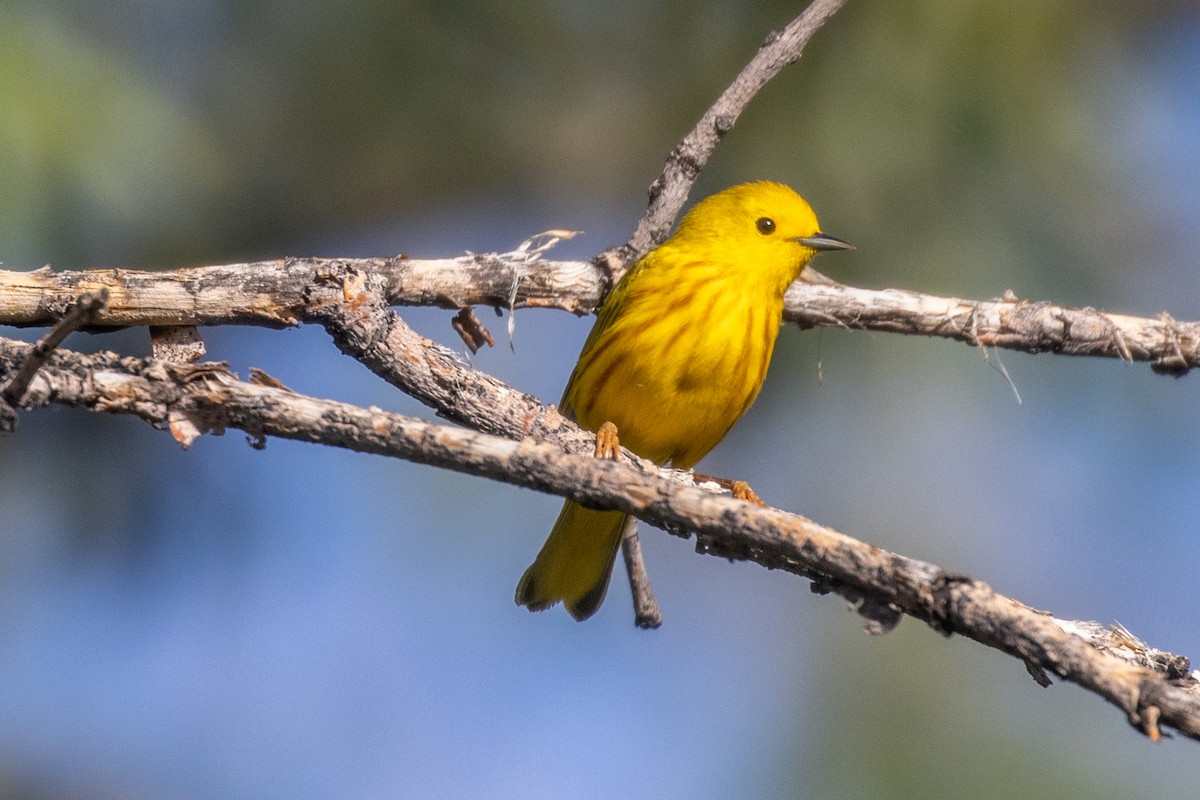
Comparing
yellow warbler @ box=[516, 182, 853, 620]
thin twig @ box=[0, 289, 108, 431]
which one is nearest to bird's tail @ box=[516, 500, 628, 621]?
yellow warbler @ box=[516, 182, 853, 620]

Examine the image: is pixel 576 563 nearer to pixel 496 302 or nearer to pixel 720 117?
pixel 496 302

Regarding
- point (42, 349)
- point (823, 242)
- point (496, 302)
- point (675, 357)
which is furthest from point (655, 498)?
point (823, 242)

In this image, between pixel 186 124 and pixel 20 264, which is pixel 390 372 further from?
pixel 186 124

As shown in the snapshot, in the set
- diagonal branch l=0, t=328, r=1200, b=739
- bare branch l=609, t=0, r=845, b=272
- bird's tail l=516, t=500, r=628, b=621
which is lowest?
diagonal branch l=0, t=328, r=1200, b=739

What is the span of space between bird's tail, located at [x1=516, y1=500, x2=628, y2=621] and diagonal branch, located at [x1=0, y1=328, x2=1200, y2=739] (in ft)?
6.55

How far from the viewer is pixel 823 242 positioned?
4.30 metres

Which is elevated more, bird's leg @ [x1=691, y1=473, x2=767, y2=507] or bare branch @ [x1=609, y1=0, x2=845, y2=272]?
bare branch @ [x1=609, y1=0, x2=845, y2=272]

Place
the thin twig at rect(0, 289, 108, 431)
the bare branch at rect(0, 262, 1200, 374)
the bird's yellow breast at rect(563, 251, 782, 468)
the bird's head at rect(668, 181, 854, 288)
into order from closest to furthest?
the thin twig at rect(0, 289, 108, 431) < the bare branch at rect(0, 262, 1200, 374) < the bird's yellow breast at rect(563, 251, 782, 468) < the bird's head at rect(668, 181, 854, 288)

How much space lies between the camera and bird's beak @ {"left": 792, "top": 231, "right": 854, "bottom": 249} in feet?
14.0

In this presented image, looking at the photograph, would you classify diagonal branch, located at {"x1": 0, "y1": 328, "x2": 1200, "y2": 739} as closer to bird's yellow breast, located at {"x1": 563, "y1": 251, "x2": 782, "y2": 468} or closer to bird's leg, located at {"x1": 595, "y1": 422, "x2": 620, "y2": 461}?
bird's leg, located at {"x1": 595, "y1": 422, "x2": 620, "y2": 461}

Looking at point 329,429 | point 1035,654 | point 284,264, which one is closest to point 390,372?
point 284,264

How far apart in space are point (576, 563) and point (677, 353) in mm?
857

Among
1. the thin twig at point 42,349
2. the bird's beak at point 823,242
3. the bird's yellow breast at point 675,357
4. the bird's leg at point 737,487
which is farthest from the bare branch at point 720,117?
the thin twig at point 42,349

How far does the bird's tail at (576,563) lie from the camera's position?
4273 millimetres
